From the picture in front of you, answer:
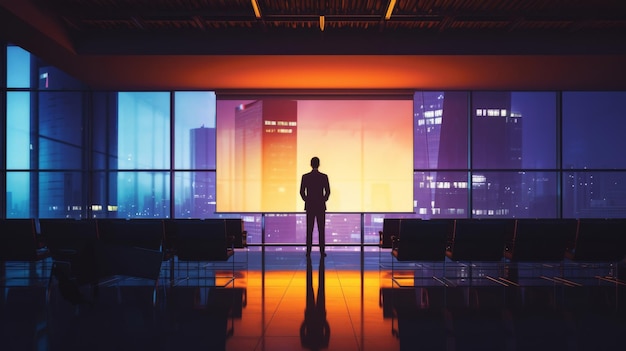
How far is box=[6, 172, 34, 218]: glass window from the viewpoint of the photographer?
10.1 m

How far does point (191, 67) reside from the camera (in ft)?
26.2

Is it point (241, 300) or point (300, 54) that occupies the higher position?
point (300, 54)

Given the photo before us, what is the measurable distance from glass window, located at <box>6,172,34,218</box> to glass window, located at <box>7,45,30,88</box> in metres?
1.98

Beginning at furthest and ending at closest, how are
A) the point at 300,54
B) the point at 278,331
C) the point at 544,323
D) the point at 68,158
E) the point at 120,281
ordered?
1. the point at 68,158
2. the point at 300,54
3. the point at 120,281
4. the point at 544,323
5. the point at 278,331

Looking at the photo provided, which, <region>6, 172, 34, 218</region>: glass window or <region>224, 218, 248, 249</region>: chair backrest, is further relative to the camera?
<region>6, 172, 34, 218</region>: glass window

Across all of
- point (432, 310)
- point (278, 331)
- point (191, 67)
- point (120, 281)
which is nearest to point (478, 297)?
point (432, 310)

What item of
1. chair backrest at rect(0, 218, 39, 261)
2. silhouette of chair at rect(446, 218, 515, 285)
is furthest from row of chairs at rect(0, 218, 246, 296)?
silhouette of chair at rect(446, 218, 515, 285)

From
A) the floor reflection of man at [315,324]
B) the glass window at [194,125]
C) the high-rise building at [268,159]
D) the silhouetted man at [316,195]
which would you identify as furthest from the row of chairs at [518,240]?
the glass window at [194,125]

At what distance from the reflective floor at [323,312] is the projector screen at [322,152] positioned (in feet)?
10.6

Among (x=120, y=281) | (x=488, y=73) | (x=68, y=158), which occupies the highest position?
(x=488, y=73)

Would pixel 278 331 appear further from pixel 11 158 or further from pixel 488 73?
pixel 11 158

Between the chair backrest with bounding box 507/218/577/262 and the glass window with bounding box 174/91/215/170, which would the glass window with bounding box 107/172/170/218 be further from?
the chair backrest with bounding box 507/218/577/262

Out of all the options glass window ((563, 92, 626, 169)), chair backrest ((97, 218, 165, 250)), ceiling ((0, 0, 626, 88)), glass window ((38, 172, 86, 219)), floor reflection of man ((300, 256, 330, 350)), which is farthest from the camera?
glass window ((38, 172, 86, 219))

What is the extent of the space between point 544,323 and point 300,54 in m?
5.16
